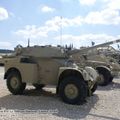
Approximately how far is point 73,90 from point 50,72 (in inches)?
56.6

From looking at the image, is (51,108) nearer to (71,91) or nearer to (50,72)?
(71,91)

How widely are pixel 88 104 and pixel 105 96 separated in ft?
7.30

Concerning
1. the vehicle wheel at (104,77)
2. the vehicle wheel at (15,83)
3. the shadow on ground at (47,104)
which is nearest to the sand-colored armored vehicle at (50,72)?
the vehicle wheel at (15,83)

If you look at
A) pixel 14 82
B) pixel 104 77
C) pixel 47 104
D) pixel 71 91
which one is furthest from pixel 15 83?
pixel 104 77

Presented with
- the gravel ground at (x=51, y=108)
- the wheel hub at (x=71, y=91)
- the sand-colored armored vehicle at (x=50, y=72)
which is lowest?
the gravel ground at (x=51, y=108)

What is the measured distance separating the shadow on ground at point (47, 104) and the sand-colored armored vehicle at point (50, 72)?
1.22 feet

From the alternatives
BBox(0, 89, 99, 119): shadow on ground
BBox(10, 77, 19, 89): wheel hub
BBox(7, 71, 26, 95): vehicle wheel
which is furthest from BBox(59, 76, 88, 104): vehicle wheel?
BBox(10, 77, 19, 89): wheel hub

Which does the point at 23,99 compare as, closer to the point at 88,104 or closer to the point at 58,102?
the point at 58,102

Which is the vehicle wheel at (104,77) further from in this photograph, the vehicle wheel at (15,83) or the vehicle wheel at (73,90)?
the vehicle wheel at (73,90)

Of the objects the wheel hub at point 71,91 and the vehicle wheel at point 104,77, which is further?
the vehicle wheel at point 104,77

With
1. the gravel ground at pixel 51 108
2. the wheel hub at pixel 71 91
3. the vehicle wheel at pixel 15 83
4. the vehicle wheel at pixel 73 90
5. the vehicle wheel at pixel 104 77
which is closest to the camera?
the gravel ground at pixel 51 108

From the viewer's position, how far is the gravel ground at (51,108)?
29.5ft

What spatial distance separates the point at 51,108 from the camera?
10.1m

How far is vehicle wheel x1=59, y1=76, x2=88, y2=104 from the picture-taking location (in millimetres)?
10812
